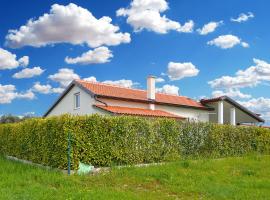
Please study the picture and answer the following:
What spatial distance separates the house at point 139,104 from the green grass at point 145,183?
1107cm

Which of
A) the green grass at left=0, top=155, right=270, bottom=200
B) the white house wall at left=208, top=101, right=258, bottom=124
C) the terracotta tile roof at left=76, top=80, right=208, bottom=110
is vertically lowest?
the green grass at left=0, top=155, right=270, bottom=200

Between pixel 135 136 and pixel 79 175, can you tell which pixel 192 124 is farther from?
pixel 79 175

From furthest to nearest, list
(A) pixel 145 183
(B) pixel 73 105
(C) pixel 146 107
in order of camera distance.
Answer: (B) pixel 73 105
(C) pixel 146 107
(A) pixel 145 183

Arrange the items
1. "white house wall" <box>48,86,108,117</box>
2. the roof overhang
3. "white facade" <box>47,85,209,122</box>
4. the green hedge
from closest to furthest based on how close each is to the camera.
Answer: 1. the green hedge
2. "white house wall" <box>48,86,108,117</box>
3. "white facade" <box>47,85,209,122</box>
4. the roof overhang

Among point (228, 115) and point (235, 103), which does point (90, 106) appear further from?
point (228, 115)

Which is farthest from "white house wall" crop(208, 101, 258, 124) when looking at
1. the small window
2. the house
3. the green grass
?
the green grass

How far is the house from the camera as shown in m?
28.3

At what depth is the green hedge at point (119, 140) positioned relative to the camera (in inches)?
601

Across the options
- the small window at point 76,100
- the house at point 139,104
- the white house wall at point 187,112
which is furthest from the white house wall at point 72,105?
the white house wall at point 187,112

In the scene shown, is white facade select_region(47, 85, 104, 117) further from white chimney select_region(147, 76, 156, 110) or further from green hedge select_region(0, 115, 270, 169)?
green hedge select_region(0, 115, 270, 169)

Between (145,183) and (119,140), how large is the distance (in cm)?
362

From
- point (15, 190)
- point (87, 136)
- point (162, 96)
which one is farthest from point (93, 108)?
point (15, 190)

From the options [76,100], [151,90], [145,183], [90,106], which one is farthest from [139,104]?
[145,183]

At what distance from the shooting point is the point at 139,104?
30766 mm
